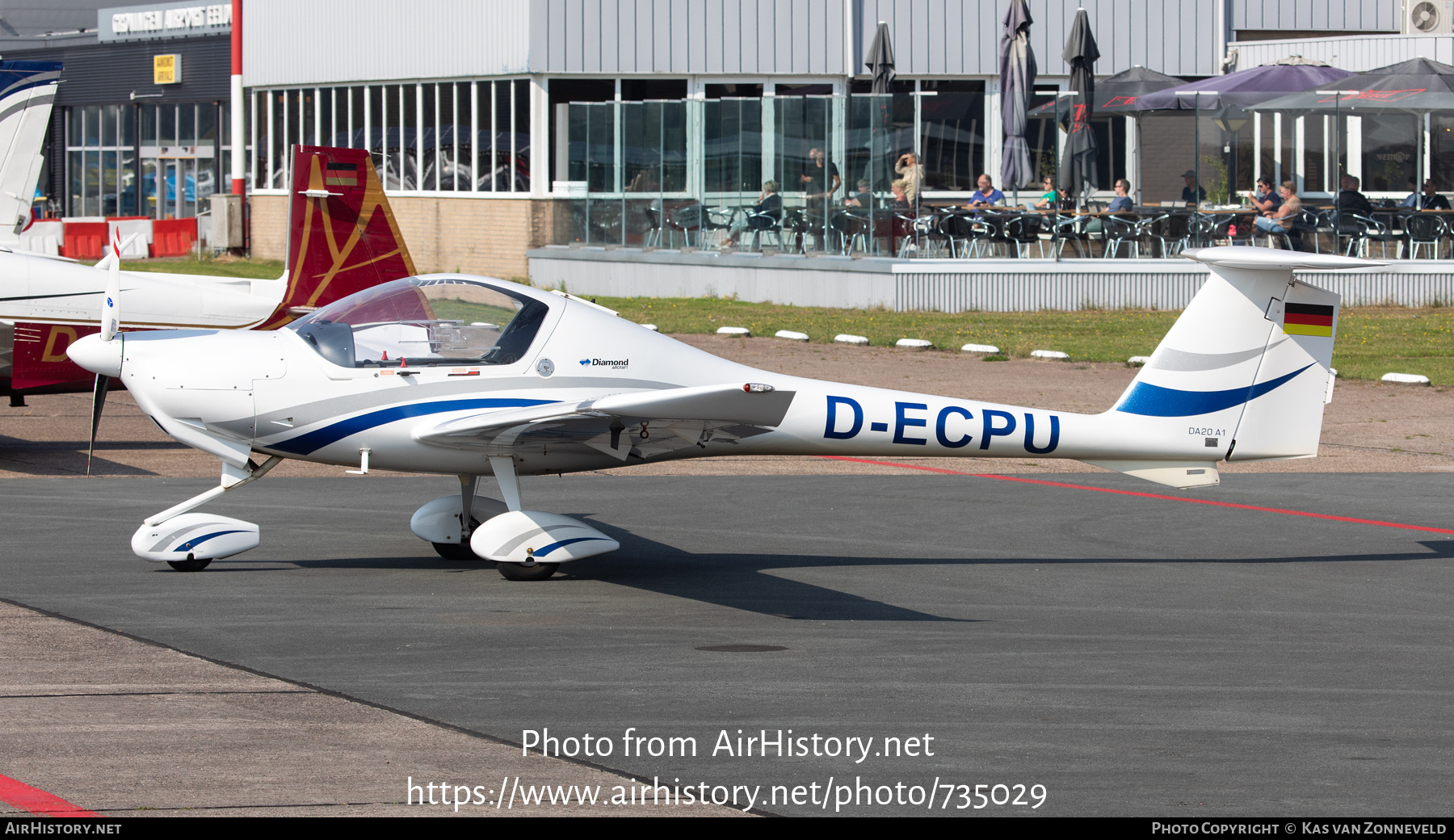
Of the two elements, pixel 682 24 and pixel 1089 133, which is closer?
pixel 1089 133

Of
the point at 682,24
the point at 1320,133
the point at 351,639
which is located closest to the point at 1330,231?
the point at 1320,133

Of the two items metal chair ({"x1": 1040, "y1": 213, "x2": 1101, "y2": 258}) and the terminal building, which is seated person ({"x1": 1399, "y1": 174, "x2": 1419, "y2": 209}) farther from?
metal chair ({"x1": 1040, "y1": 213, "x2": 1101, "y2": 258})

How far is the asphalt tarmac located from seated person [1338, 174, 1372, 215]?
13.3m

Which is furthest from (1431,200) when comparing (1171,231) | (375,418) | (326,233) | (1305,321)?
(375,418)

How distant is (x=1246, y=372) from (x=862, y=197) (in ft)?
53.8

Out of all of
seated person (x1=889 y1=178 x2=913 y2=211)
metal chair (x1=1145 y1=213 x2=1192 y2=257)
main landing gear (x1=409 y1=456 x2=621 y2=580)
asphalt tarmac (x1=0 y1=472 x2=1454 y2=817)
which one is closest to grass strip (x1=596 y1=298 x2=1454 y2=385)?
metal chair (x1=1145 y1=213 x2=1192 y2=257)

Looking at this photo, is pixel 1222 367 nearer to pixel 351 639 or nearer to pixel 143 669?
pixel 351 639

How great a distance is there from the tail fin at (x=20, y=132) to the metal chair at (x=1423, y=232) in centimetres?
1943

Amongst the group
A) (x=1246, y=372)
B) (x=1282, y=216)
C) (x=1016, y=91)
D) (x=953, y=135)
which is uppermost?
(x=1016, y=91)

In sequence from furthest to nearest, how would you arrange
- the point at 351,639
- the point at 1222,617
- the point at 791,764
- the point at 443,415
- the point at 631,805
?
the point at 443,415 → the point at 1222,617 → the point at 351,639 → the point at 791,764 → the point at 631,805

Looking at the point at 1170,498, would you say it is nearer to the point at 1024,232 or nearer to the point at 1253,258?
the point at 1253,258

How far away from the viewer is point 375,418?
9.47 metres

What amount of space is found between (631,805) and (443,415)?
430 cm

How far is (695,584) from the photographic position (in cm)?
953
